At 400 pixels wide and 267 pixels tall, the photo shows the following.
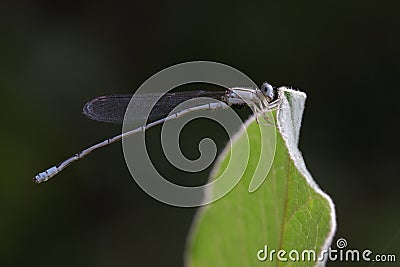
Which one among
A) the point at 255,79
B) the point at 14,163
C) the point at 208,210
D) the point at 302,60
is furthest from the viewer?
the point at 302,60

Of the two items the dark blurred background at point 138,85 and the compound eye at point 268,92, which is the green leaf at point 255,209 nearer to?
the compound eye at point 268,92

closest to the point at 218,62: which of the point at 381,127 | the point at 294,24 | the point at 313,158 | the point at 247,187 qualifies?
the point at 294,24

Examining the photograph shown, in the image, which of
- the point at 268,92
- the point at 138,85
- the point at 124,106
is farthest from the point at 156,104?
the point at 138,85

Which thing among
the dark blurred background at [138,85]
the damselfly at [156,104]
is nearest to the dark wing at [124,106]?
the damselfly at [156,104]

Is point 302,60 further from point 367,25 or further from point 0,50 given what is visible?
point 0,50

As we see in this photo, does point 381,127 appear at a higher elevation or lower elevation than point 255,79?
lower

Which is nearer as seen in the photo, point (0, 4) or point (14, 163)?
point (14, 163)

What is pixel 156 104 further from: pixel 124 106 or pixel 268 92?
pixel 268 92
